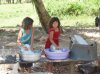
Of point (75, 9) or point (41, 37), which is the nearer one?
point (41, 37)

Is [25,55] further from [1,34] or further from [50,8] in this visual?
[50,8]

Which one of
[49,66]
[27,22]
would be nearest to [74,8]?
[49,66]

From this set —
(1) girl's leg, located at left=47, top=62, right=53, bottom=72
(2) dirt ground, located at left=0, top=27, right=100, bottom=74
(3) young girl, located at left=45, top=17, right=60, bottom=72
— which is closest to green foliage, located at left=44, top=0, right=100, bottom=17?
(2) dirt ground, located at left=0, top=27, right=100, bottom=74

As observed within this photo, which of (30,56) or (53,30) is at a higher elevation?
(53,30)

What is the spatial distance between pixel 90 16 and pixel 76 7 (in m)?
0.97

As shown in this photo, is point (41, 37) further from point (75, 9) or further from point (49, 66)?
point (75, 9)

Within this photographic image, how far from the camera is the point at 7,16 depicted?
20.8 meters

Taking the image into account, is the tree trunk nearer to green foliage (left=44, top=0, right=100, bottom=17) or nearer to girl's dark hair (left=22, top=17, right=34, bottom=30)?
girl's dark hair (left=22, top=17, right=34, bottom=30)

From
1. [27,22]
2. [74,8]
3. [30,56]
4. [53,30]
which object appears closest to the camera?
[30,56]

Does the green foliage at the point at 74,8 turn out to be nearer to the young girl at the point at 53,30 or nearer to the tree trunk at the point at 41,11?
the tree trunk at the point at 41,11

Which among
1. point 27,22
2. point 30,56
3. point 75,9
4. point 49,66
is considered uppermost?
point 27,22

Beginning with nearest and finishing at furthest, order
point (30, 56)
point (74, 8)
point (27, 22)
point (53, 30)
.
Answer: point (30, 56) → point (27, 22) → point (53, 30) → point (74, 8)

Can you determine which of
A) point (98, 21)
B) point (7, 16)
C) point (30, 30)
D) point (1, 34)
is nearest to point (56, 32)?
point (30, 30)

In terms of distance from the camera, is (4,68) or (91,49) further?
(4,68)
